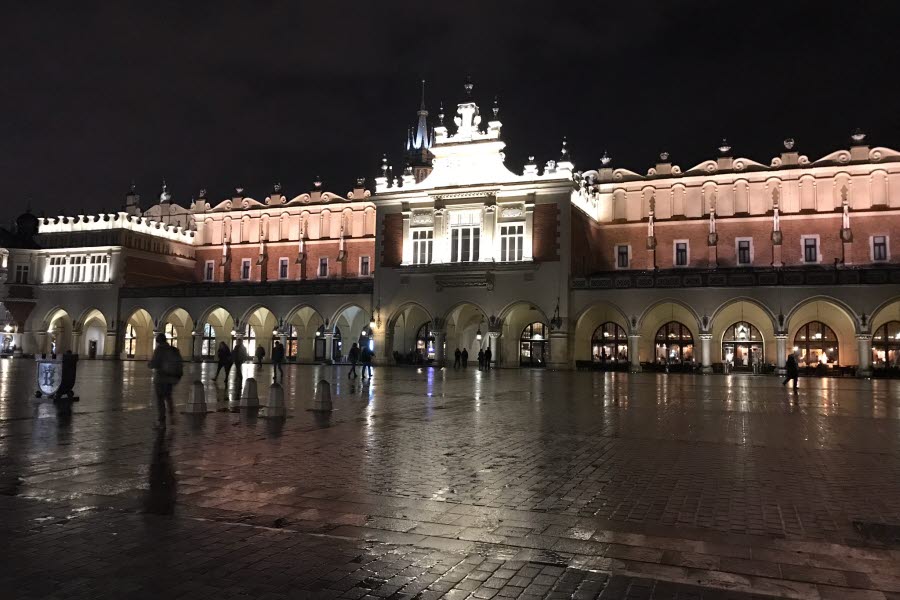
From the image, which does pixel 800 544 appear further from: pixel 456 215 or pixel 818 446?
pixel 456 215

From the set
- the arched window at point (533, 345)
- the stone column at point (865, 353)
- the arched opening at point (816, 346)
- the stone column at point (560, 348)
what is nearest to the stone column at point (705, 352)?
the arched opening at point (816, 346)

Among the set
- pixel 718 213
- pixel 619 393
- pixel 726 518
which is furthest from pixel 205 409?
pixel 718 213

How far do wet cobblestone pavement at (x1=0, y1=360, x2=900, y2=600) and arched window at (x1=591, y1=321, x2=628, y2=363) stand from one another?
30877 millimetres

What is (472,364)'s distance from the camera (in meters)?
48.2

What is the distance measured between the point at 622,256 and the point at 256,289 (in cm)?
2631

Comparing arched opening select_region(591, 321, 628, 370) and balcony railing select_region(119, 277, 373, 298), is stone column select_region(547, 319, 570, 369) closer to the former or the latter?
arched opening select_region(591, 321, 628, 370)

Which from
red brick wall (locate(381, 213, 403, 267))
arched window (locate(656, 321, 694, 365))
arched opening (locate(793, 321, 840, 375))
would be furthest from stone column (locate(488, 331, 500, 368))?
arched opening (locate(793, 321, 840, 375))

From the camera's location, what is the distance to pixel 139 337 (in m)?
56.8

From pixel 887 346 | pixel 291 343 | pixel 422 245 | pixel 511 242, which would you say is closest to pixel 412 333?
pixel 422 245

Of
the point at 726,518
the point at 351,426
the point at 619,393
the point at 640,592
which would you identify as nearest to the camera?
the point at 640,592

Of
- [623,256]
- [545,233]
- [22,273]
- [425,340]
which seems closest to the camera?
[545,233]

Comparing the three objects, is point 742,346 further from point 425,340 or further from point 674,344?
point 425,340

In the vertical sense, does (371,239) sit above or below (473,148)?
below

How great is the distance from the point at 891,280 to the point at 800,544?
1448 inches
